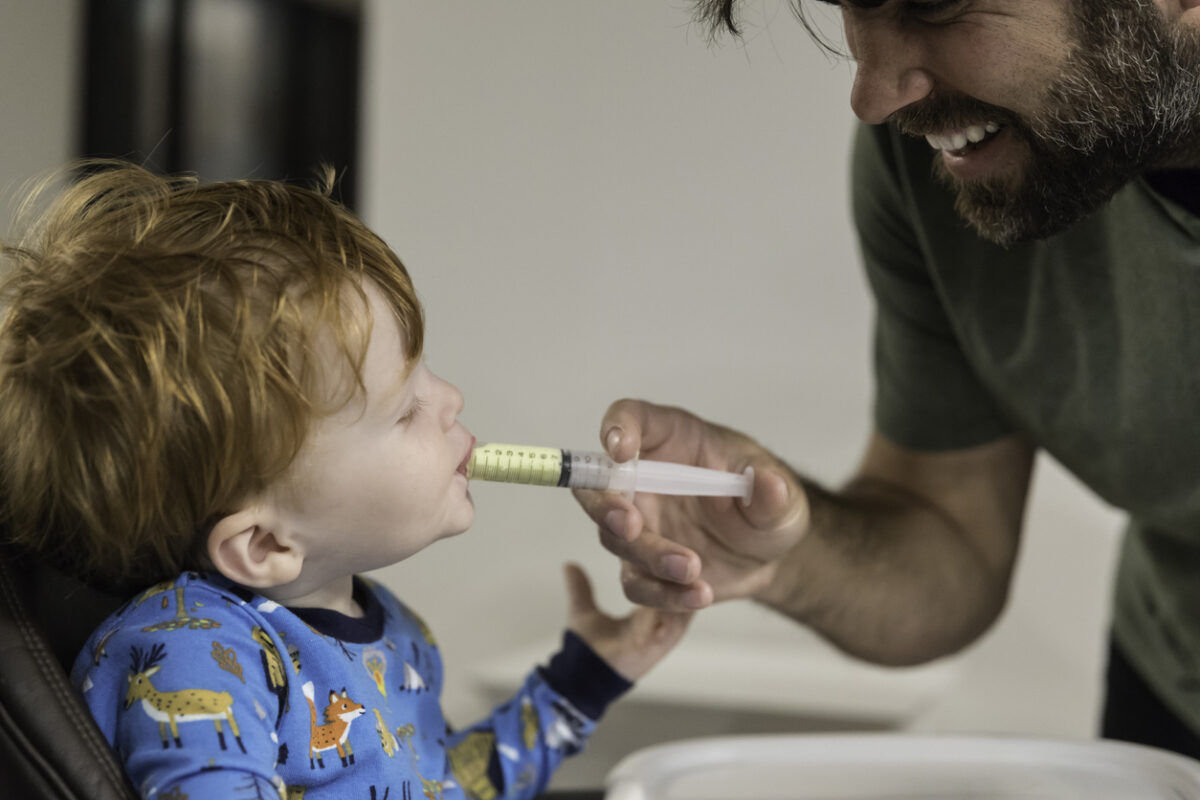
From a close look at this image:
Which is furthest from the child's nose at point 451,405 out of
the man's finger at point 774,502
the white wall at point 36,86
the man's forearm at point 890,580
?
the white wall at point 36,86

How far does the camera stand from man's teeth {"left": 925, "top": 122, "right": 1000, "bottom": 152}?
90 centimetres

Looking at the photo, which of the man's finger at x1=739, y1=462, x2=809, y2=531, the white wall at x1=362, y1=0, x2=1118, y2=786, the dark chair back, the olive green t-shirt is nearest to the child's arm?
the man's finger at x1=739, y1=462, x2=809, y2=531

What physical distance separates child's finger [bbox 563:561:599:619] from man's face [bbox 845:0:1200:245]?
0.47 metres

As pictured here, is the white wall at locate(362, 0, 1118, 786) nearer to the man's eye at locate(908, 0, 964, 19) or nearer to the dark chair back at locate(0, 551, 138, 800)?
the man's eye at locate(908, 0, 964, 19)

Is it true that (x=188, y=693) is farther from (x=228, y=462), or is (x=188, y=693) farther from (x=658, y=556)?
(x=658, y=556)

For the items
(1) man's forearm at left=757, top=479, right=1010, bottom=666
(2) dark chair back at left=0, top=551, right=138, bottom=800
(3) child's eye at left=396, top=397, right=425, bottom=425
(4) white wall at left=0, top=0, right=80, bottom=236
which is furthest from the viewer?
(4) white wall at left=0, top=0, right=80, bottom=236

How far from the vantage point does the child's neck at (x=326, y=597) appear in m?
0.74

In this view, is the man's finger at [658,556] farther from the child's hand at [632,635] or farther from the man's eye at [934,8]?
the man's eye at [934,8]

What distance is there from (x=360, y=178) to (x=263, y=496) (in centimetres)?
133

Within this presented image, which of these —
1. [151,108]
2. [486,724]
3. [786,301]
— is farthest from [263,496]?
[151,108]

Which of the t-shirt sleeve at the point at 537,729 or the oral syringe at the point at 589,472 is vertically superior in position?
the oral syringe at the point at 589,472

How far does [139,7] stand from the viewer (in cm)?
175

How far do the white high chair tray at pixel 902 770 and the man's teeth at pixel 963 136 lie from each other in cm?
50

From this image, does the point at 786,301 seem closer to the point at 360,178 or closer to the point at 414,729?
the point at 360,178
